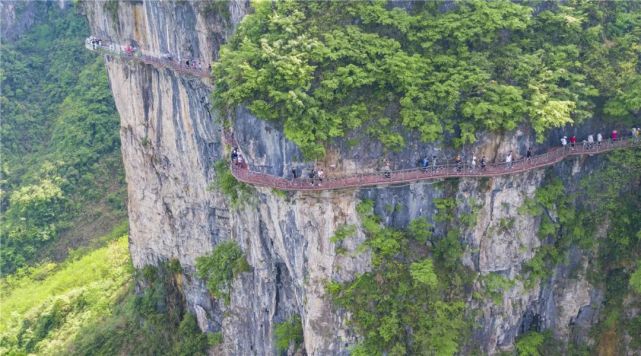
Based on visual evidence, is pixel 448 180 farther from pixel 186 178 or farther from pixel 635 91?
pixel 186 178

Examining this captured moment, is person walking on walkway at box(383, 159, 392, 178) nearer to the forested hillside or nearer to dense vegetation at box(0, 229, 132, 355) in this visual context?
the forested hillside

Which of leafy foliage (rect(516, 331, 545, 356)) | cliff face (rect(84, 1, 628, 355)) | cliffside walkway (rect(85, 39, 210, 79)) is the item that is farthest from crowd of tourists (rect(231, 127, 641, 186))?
leafy foliage (rect(516, 331, 545, 356))

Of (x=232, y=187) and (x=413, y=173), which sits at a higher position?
(x=413, y=173)

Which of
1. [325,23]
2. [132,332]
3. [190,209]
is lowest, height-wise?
[132,332]

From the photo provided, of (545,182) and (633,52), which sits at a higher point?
(633,52)

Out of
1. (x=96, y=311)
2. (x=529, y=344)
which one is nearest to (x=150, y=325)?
(x=96, y=311)

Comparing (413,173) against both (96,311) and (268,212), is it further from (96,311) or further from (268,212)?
(96,311)

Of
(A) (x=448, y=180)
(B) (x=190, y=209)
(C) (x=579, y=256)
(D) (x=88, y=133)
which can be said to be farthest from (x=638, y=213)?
(D) (x=88, y=133)

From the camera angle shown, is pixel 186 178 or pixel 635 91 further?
pixel 186 178
